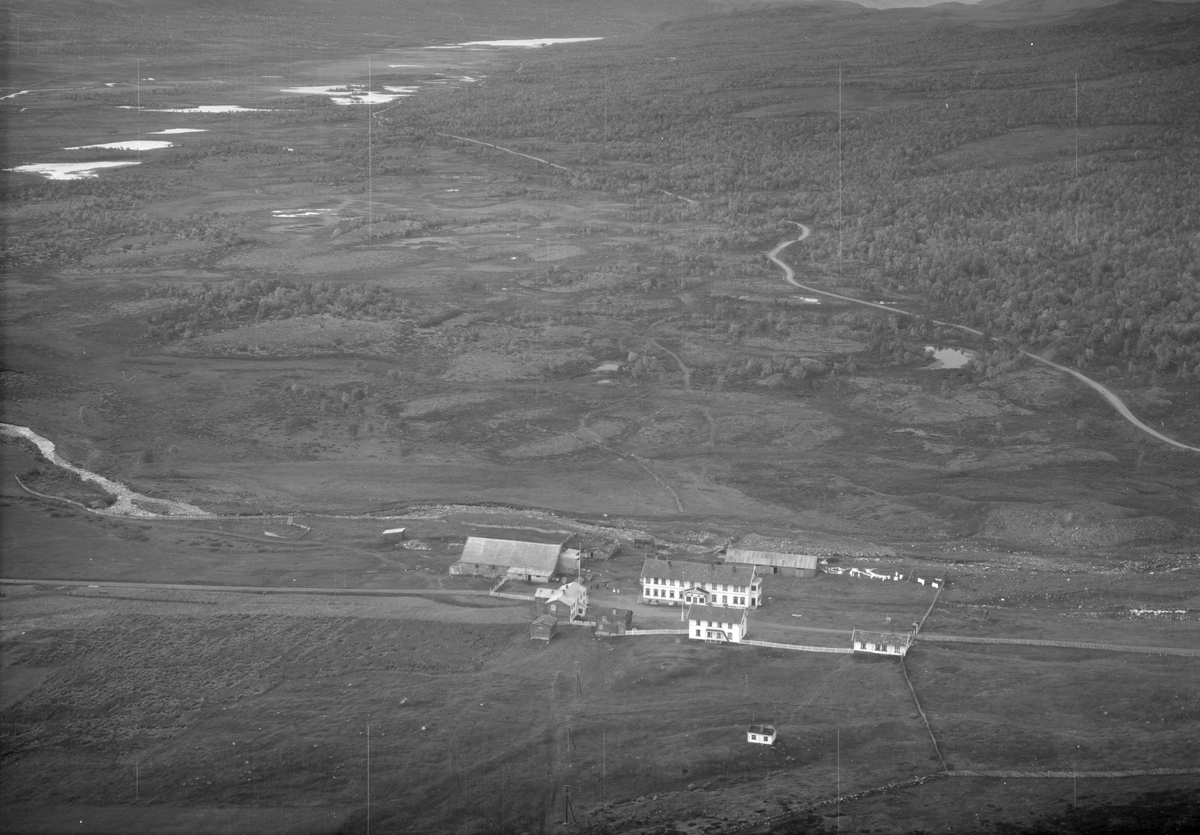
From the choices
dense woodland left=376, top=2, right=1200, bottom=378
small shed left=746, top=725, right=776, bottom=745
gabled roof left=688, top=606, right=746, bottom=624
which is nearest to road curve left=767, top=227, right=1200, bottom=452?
dense woodland left=376, top=2, right=1200, bottom=378

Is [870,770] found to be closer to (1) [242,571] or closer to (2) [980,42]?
(1) [242,571]

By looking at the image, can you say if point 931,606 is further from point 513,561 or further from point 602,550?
point 513,561

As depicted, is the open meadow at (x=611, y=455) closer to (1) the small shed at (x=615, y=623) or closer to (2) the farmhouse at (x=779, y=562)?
(2) the farmhouse at (x=779, y=562)

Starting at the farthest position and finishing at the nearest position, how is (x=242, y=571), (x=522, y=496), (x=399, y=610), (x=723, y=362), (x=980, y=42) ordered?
(x=980, y=42) < (x=723, y=362) < (x=522, y=496) < (x=242, y=571) < (x=399, y=610)

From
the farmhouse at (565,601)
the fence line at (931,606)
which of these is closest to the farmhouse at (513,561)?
the farmhouse at (565,601)

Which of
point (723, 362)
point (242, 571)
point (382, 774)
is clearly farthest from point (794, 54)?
point (382, 774)

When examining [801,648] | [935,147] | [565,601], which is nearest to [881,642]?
[801,648]
